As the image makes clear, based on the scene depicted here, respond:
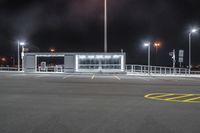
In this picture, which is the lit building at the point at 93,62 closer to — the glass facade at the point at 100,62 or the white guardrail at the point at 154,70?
the glass facade at the point at 100,62

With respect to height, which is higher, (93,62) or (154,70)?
(93,62)

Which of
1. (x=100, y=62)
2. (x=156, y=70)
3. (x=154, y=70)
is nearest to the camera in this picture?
(x=100, y=62)

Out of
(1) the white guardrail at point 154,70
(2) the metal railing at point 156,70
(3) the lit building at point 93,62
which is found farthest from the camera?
(3) the lit building at point 93,62

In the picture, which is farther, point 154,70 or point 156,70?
point 156,70

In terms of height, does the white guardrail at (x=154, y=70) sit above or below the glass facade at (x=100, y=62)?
below

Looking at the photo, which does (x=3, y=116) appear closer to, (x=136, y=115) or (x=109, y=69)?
(x=136, y=115)

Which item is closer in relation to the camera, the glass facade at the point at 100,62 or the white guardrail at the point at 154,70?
the white guardrail at the point at 154,70

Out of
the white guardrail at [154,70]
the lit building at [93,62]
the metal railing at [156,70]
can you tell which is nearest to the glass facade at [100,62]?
the lit building at [93,62]

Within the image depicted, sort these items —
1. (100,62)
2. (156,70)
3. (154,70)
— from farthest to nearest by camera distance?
(156,70) → (154,70) → (100,62)

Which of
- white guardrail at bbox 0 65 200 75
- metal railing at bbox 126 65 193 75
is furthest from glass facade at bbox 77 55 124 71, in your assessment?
metal railing at bbox 126 65 193 75

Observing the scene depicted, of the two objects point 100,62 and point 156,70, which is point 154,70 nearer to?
point 156,70

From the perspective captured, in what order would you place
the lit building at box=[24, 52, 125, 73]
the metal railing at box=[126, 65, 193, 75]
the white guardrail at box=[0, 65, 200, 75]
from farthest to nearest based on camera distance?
the lit building at box=[24, 52, 125, 73]
the white guardrail at box=[0, 65, 200, 75]
the metal railing at box=[126, 65, 193, 75]

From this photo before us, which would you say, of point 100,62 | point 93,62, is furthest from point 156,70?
point 93,62

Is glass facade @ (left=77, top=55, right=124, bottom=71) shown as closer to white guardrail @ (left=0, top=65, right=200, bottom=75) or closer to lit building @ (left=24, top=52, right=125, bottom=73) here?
lit building @ (left=24, top=52, right=125, bottom=73)
